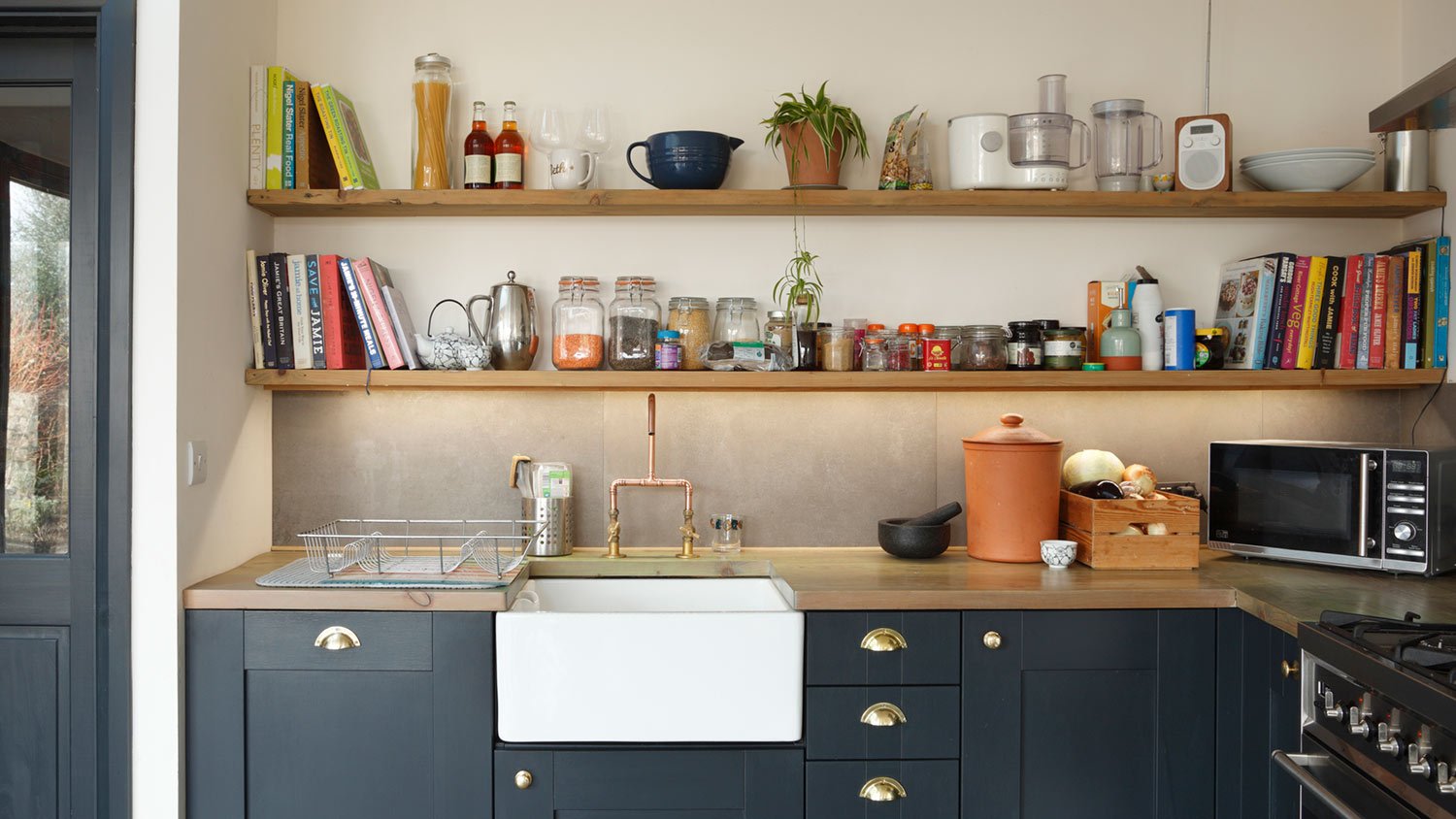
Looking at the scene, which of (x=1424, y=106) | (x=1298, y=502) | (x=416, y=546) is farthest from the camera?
(x=416, y=546)

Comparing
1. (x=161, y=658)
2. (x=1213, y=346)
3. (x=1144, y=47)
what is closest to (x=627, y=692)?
(x=161, y=658)

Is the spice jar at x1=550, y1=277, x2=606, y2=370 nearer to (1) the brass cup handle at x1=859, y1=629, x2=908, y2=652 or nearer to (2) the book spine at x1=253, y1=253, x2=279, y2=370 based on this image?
(2) the book spine at x1=253, y1=253, x2=279, y2=370

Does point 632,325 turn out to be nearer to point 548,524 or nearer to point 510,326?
point 510,326

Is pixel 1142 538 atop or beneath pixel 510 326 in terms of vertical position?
beneath

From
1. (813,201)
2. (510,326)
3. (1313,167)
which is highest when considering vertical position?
(1313,167)

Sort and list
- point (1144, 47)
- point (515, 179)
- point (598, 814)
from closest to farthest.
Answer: point (598, 814) → point (515, 179) → point (1144, 47)

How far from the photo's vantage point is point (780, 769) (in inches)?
87.0

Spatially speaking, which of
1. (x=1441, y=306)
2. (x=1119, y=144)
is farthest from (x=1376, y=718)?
(x=1119, y=144)

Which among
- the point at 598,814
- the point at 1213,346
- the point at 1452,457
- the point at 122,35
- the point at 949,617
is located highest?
the point at 122,35

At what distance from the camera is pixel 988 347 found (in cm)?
270

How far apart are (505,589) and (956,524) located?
4.15ft

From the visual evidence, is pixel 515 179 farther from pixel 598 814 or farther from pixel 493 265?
pixel 598 814

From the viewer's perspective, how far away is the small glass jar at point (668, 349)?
8.74 ft

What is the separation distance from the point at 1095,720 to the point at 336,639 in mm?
1644
